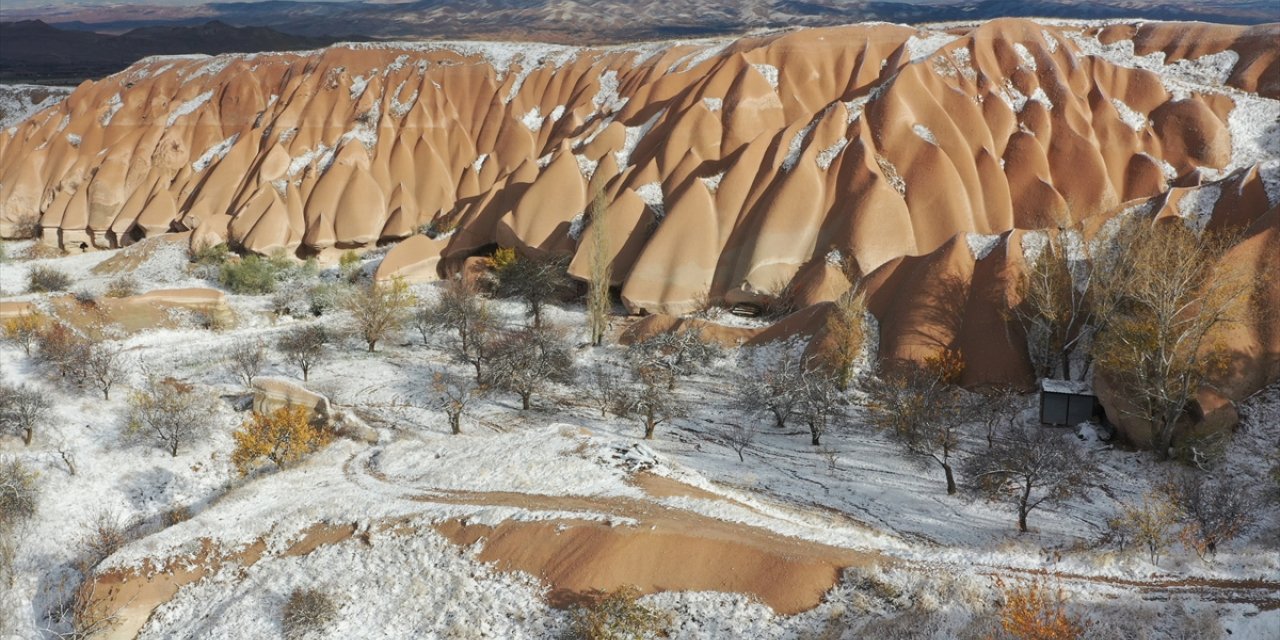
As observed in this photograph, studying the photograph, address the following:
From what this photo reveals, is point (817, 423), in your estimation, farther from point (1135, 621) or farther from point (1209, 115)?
point (1209, 115)

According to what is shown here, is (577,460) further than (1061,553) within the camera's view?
Yes

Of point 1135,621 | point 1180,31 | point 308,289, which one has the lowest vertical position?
point 308,289

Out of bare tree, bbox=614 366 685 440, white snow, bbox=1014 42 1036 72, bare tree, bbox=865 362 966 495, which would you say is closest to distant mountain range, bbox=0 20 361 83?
white snow, bbox=1014 42 1036 72

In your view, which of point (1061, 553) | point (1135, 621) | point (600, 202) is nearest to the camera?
point (1135, 621)

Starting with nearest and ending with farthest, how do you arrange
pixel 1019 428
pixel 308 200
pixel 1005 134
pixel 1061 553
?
pixel 1061 553 → pixel 1019 428 → pixel 1005 134 → pixel 308 200

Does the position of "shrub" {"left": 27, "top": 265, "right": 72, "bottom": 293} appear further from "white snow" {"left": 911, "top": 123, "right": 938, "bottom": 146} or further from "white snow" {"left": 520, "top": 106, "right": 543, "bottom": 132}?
"white snow" {"left": 911, "top": 123, "right": 938, "bottom": 146}

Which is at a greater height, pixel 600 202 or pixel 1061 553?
pixel 600 202

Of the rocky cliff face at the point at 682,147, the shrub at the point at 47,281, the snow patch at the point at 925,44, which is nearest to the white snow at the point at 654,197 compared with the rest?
the rocky cliff face at the point at 682,147

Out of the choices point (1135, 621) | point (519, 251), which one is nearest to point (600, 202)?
point (519, 251)
